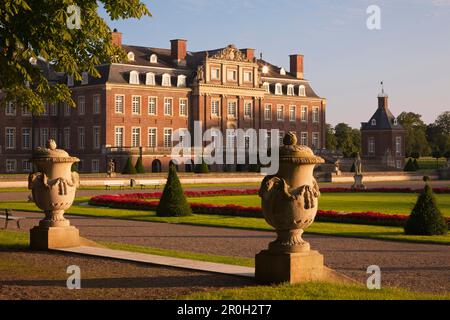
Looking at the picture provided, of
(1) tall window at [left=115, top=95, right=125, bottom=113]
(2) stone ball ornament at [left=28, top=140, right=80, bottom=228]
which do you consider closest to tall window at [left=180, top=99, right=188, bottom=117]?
(1) tall window at [left=115, top=95, right=125, bottom=113]

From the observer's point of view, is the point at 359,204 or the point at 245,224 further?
the point at 359,204

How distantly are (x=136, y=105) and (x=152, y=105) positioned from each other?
160cm

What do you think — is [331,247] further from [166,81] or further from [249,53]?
[249,53]

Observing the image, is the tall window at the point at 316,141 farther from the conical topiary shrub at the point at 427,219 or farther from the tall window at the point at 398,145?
the conical topiary shrub at the point at 427,219

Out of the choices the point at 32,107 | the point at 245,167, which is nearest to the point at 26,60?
the point at 32,107

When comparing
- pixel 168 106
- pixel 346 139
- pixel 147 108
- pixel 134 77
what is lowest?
pixel 346 139

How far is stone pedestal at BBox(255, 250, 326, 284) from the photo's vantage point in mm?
8656

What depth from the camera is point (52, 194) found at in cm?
1227

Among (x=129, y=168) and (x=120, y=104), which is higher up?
(x=120, y=104)

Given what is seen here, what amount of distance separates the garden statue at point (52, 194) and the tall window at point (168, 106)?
48854mm

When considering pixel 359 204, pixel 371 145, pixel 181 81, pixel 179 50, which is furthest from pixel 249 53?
pixel 359 204

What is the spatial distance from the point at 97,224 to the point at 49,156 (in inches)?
277

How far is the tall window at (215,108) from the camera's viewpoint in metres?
63.9
